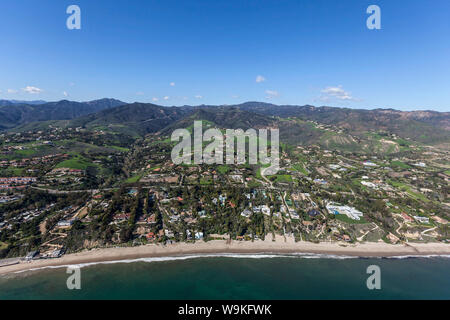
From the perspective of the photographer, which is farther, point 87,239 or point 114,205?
point 114,205

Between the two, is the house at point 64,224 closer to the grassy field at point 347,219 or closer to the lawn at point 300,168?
the grassy field at point 347,219

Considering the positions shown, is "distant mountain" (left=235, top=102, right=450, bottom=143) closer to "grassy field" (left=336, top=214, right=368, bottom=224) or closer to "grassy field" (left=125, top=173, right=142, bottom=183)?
"grassy field" (left=336, top=214, right=368, bottom=224)

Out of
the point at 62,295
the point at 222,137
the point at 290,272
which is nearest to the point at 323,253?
the point at 290,272

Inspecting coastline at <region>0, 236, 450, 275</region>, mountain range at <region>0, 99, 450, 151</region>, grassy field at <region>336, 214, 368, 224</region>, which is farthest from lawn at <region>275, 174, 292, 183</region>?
mountain range at <region>0, 99, 450, 151</region>

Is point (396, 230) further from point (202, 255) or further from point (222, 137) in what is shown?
point (222, 137)

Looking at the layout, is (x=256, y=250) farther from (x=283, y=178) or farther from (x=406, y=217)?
(x=406, y=217)

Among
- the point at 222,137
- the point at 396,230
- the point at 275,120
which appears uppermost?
the point at 275,120
